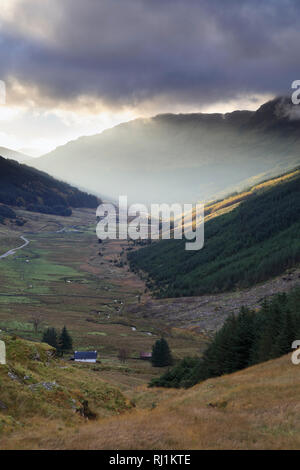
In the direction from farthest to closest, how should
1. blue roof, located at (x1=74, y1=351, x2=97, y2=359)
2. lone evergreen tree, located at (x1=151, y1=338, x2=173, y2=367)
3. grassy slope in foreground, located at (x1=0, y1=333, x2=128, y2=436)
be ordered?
1. lone evergreen tree, located at (x1=151, y1=338, x2=173, y2=367)
2. blue roof, located at (x1=74, y1=351, x2=97, y2=359)
3. grassy slope in foreground, located at (x1=0, y1=333, x2=128, y2=436)

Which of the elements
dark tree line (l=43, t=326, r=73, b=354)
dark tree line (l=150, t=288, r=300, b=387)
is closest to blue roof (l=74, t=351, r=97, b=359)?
dark tree line (l=43, t=326, r=73, b=354)

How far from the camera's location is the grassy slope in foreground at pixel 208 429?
55.5 ft

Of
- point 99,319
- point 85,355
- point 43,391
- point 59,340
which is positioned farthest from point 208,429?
point 99,319

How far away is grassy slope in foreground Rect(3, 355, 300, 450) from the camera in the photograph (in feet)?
55.5

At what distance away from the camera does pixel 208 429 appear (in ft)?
65.2

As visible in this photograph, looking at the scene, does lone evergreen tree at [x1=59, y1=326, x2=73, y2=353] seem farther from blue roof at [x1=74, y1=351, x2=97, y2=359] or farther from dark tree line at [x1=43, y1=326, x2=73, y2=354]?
blue roof at [x1=74, y1=351, x2=97, y2=359]

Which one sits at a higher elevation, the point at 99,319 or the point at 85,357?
the point at 85,357

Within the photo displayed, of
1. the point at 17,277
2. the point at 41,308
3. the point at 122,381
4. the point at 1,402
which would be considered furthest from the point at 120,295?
the point at 1,402

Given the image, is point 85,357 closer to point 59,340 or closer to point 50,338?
point 50,338

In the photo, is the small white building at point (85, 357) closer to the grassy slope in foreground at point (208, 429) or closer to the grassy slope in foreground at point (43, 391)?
the grassy slope in foreground at point (43, 391)

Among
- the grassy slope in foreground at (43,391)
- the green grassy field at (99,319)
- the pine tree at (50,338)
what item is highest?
the grassy slope in foreground at (43,391)

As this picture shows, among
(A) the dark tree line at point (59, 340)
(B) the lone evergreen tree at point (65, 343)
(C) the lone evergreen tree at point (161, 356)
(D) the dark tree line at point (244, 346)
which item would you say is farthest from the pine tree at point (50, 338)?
(D) the dark tree line at point (244, 346)
